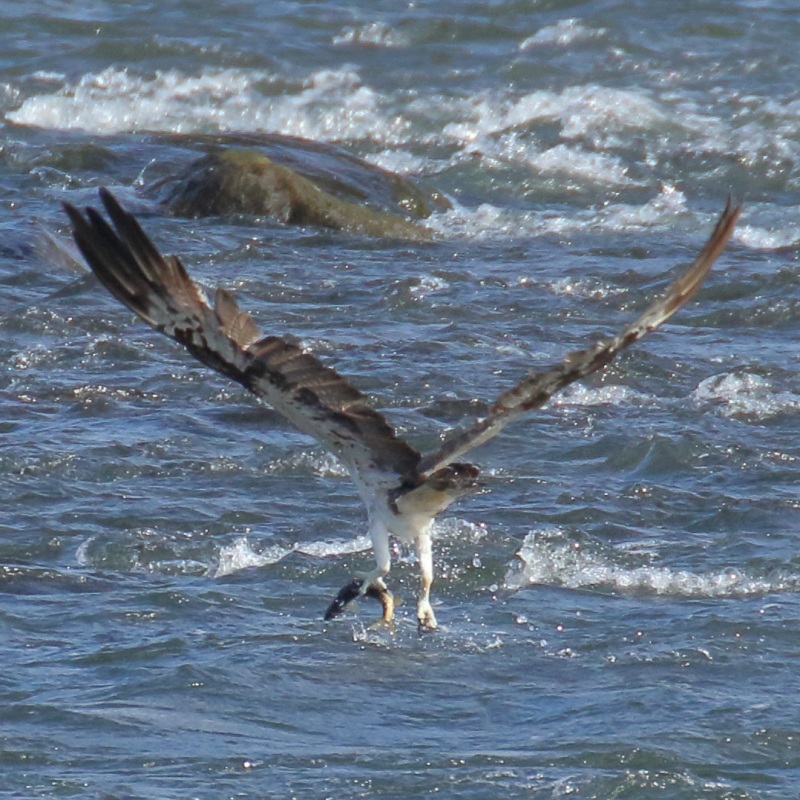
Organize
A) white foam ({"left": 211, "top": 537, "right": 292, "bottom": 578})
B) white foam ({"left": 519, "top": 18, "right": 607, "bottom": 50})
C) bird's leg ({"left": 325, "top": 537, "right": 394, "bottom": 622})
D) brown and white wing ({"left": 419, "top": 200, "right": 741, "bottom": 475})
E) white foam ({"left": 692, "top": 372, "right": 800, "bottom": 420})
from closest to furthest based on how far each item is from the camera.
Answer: brown and white wing ({"left": 419, "top": 200, "right": 741, "bottom": 475}) < bird's leg ({"left": 325, "top": 537, "right": 394, "bottom": 622}) < white foam ({"left": 211, "top": 537, "right": 292, "bottom": 578}) < white foam ({"left": 692, "top": 372, "right": 800, "bottom": 420}) < white foam ({"left": 519, "top": 18, "right": 607, "bottom": 50})

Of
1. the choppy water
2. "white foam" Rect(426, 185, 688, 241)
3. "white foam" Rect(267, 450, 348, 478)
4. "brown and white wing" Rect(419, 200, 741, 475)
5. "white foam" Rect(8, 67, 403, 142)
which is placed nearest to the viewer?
"brown and white wing" Rect(419, 200, 741, 475)

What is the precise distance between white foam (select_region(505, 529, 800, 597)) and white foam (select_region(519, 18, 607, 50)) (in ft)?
36.3

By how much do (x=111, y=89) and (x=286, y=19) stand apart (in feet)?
9.49

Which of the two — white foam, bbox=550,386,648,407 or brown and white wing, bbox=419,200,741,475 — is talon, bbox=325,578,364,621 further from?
white foam, bbox=550,386,648,407

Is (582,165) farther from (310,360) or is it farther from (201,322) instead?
(201,322)

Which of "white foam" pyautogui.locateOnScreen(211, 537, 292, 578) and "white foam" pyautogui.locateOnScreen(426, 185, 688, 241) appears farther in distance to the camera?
"white foam" pyautogui.locateOnScreen(426, 185, 688, 241)

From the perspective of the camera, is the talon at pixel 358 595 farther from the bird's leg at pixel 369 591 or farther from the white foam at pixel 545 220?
the white foam at pixel 545 220

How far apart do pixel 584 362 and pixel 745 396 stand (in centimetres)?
363

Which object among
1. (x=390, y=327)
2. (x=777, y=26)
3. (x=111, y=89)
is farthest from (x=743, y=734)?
(x=777, y=26)

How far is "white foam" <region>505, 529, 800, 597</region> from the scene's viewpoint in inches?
238

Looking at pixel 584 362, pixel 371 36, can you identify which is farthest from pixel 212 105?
pixel 584 362

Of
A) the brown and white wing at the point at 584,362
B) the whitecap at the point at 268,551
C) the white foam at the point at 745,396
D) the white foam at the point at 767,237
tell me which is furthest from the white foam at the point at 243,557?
the white foam at the point at 767,237

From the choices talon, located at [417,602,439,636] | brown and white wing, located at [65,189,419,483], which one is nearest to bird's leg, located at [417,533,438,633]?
talon, located at [417,602,439,636]

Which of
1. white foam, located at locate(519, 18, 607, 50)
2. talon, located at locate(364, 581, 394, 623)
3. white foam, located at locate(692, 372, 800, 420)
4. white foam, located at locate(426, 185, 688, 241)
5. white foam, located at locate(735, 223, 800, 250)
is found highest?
white foam, located at locate(519, 18, 607, 50)
